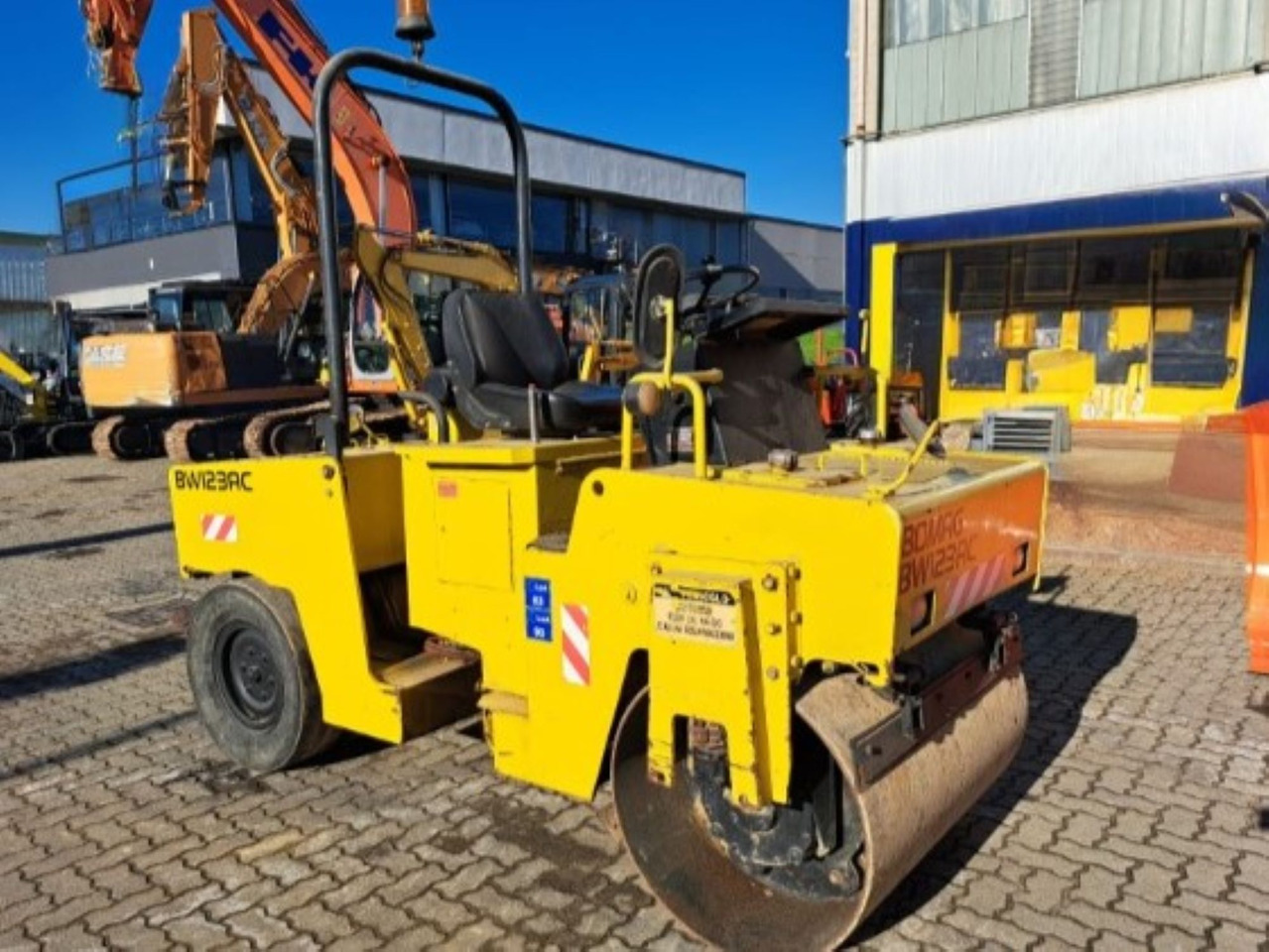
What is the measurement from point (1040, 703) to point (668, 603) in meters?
2.70

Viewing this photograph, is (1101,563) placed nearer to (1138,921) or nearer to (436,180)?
(1138,921)

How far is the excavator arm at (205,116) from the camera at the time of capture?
13.2 m

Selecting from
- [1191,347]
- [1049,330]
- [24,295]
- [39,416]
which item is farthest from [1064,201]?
[24,295]

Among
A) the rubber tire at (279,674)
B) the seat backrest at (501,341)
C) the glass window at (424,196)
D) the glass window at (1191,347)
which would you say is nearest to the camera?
the rubber tire at (279,674)

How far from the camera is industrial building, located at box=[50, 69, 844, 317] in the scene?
24.1 m

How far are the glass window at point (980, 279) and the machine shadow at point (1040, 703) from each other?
874 centimetres

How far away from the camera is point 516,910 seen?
295cm

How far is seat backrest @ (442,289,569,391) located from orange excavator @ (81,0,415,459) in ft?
27.3

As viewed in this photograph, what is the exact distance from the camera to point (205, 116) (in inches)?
527

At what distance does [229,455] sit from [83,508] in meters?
3.37

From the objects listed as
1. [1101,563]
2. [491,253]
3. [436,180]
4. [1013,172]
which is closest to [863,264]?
[1013,172]

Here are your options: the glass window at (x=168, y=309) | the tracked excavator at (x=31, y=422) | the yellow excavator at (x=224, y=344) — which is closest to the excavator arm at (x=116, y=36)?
the yellow excavator at (x=224, y=344)

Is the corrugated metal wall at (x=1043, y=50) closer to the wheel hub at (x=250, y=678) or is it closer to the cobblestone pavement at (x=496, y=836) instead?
the cobblestone pavement at (x=496, y=836)

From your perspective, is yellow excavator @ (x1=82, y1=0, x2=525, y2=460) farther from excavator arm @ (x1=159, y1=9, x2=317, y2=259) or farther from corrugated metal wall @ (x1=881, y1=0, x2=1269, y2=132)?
corrugated metal wall @ (x1=881, y1=0, x2=1269, y2=132)
